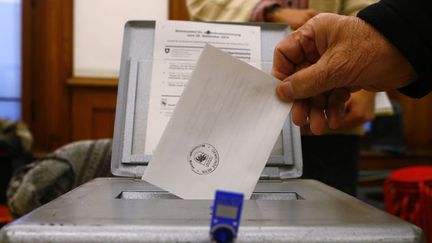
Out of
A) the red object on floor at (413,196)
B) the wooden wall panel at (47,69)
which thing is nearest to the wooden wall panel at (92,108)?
the wooden wall panel at (47,69)

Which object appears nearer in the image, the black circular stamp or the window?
the black circular stamp

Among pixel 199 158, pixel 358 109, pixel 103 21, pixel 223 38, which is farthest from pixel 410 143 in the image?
pixel 199 158

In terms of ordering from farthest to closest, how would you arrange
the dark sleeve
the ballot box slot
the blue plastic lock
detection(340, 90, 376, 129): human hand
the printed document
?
detection(340, 90, 376, 129): human hand
the printed document
the ballot box slot
the dark sleeve
the blue plastic lock

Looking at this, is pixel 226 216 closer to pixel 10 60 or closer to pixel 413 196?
pixel 413 196

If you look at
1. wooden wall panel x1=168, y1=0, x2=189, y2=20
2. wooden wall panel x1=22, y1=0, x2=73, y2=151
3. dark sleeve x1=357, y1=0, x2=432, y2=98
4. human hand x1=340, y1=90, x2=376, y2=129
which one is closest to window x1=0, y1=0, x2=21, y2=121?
wooden wall panel x1=22, y1=0, x2=73, y2=151

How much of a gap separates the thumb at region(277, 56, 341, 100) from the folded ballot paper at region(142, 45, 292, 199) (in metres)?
0.02

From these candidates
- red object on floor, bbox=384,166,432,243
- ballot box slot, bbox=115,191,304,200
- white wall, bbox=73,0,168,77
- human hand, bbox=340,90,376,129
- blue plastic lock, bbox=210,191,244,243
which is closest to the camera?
blue plastic lock, bbox=210,191,244,243

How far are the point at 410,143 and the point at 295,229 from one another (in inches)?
106

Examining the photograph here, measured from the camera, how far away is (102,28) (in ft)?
7.05

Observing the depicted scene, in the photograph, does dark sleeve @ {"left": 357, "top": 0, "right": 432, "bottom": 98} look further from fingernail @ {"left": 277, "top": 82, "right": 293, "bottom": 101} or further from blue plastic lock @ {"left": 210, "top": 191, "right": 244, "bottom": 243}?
blue plastic lock @ {"left": 210, "top": 191, "right": 244, "bottom": 243}

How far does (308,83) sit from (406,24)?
112mm

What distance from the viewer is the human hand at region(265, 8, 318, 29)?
0.84 meters

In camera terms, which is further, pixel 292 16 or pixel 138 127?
pixel 292 16

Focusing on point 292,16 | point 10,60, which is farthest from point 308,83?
point 10,60
